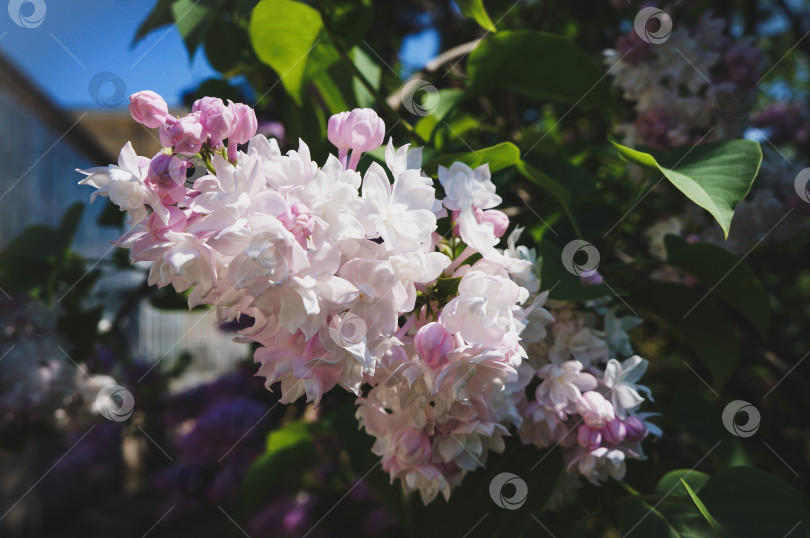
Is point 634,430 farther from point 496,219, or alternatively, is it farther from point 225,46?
point 225,46

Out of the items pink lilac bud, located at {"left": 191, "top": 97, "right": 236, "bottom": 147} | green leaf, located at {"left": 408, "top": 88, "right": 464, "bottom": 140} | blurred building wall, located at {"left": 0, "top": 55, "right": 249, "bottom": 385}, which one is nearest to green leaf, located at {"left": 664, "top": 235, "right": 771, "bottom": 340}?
green leaf, located at {"left": 408, "top": 88, "right": 464, "bottom": 140}

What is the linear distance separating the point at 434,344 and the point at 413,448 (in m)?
0.14

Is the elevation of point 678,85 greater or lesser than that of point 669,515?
greater

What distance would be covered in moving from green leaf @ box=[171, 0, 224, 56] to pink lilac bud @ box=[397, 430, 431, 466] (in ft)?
1.84

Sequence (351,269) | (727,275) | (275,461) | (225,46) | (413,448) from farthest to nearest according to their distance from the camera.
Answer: (275,461)
(225,46)
(727,275)
(413,448)
(351,269)

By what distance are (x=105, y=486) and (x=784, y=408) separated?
486 cm

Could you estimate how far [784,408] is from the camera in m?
1.81

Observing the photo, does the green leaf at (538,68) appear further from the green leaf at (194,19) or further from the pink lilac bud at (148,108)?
the pink lilac bud at (148,108)

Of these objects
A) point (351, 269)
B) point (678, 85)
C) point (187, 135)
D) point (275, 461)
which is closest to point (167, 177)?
point (187, 135)

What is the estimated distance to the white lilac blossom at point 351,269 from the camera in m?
0.43

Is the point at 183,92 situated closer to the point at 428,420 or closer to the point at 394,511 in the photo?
the point at 394,511

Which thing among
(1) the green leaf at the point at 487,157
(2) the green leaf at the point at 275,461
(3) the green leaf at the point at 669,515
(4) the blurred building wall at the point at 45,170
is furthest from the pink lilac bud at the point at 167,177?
(4) the blurred building wall at the point at 45,170

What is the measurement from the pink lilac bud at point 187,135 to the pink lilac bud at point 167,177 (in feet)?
0.03

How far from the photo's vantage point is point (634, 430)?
2.02 ft
